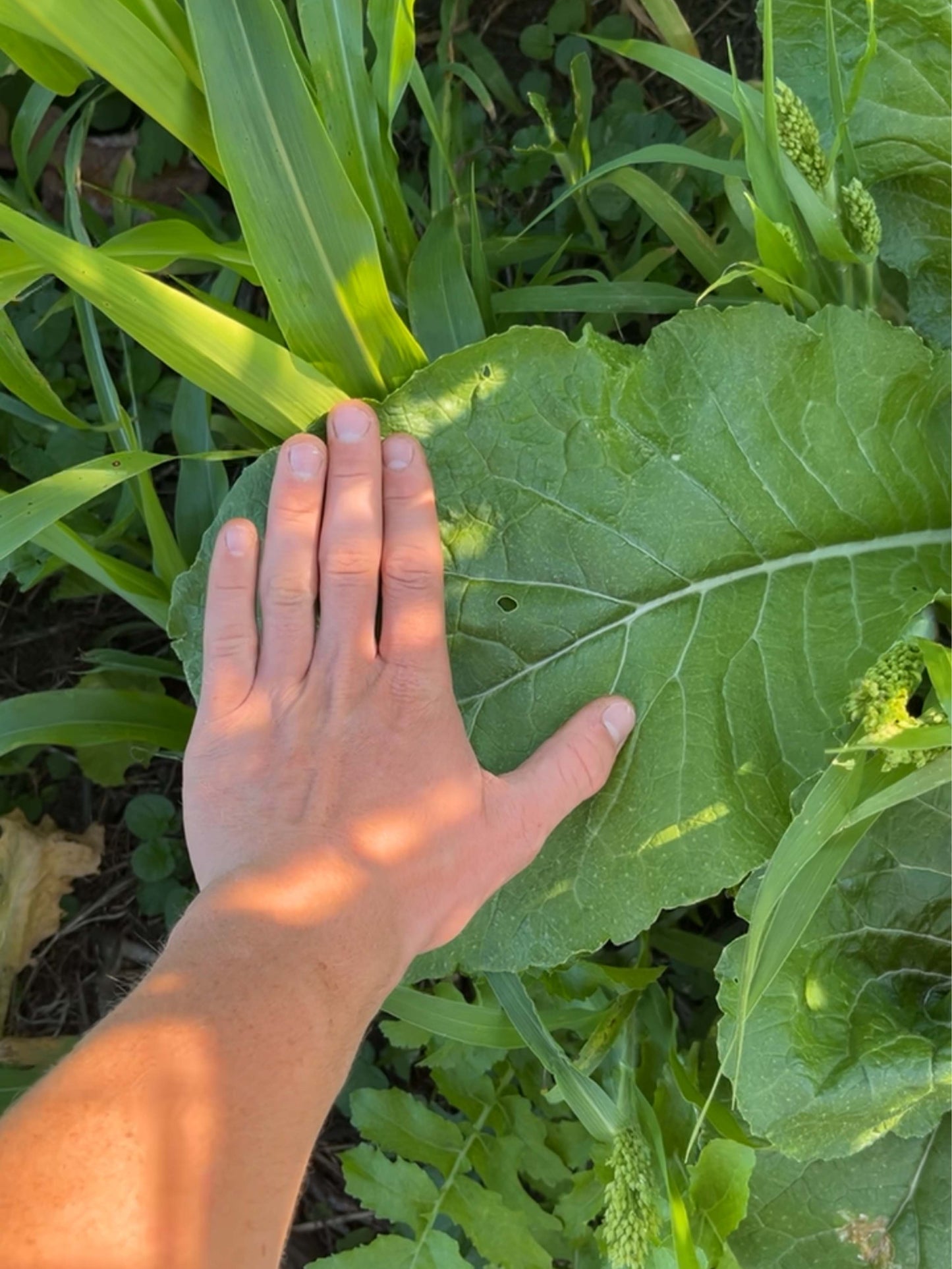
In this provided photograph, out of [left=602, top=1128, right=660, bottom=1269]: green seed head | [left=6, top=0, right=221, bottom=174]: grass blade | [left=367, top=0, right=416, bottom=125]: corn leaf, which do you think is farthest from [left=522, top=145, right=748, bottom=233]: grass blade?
[left=602, top=1128, right=660, bottom=1269]: green seed head

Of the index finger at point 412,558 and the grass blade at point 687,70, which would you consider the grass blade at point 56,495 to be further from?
the grass blade at point 687,70

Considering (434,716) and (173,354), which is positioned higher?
(173,354)

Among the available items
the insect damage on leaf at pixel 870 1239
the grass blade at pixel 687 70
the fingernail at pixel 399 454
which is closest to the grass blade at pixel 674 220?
the grass blade at pixel 687 70

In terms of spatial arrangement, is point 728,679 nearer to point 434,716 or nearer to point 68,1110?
point 434,716

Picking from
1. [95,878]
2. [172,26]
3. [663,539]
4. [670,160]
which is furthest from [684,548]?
[95,878]

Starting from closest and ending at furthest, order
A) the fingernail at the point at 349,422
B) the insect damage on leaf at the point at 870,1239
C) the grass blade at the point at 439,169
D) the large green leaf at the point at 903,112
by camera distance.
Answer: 1. the fingernail at the point at 349,422
2. the large green leaf at the point at 903,112
3. the insect damage on leaf at the point at 870,1239
4. the grass blade at the point at 439,169

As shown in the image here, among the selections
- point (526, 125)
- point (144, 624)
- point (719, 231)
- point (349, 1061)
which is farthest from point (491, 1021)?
point (526, 125)

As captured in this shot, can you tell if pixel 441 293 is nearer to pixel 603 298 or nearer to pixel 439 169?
pixel 603 298
